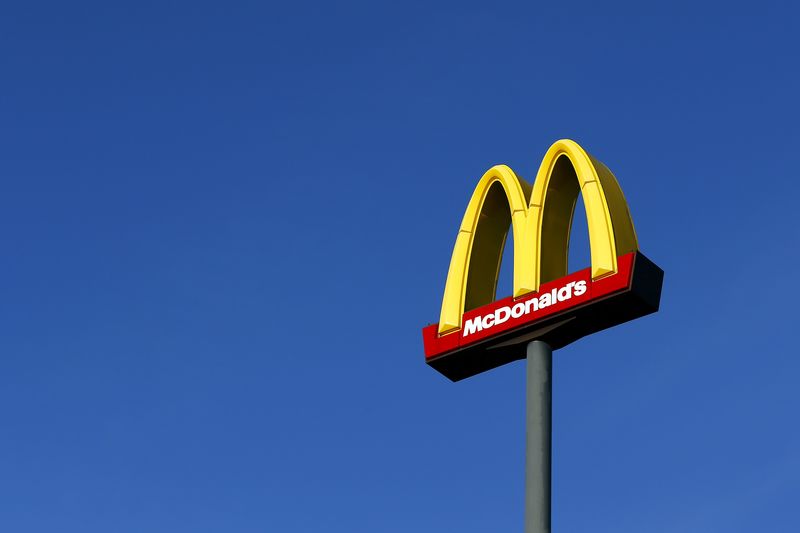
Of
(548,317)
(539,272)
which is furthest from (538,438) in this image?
(539,272)

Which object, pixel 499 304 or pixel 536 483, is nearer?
pixel 536 483

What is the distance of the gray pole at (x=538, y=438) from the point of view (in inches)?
1447

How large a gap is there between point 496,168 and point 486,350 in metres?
4.68

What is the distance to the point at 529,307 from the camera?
38.9 meters

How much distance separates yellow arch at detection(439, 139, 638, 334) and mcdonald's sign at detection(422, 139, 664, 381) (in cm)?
2

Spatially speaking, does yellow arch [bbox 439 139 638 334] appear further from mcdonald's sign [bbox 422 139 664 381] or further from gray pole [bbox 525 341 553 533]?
gray pole [bbox 525 341 553 533]

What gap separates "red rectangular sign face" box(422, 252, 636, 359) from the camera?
37625mm

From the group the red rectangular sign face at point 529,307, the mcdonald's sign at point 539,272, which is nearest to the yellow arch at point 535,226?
the mcdonald's sign at point 539,272

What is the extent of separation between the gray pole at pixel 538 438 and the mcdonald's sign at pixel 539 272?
1.87ft

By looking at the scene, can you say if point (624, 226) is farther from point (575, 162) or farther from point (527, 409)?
point (527, 409)

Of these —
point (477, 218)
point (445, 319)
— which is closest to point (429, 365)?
point (445, 319)

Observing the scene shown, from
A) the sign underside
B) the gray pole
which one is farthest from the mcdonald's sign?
the gray pole

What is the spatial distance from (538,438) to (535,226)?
503 centimetres

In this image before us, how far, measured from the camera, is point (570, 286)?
38.3 metres
